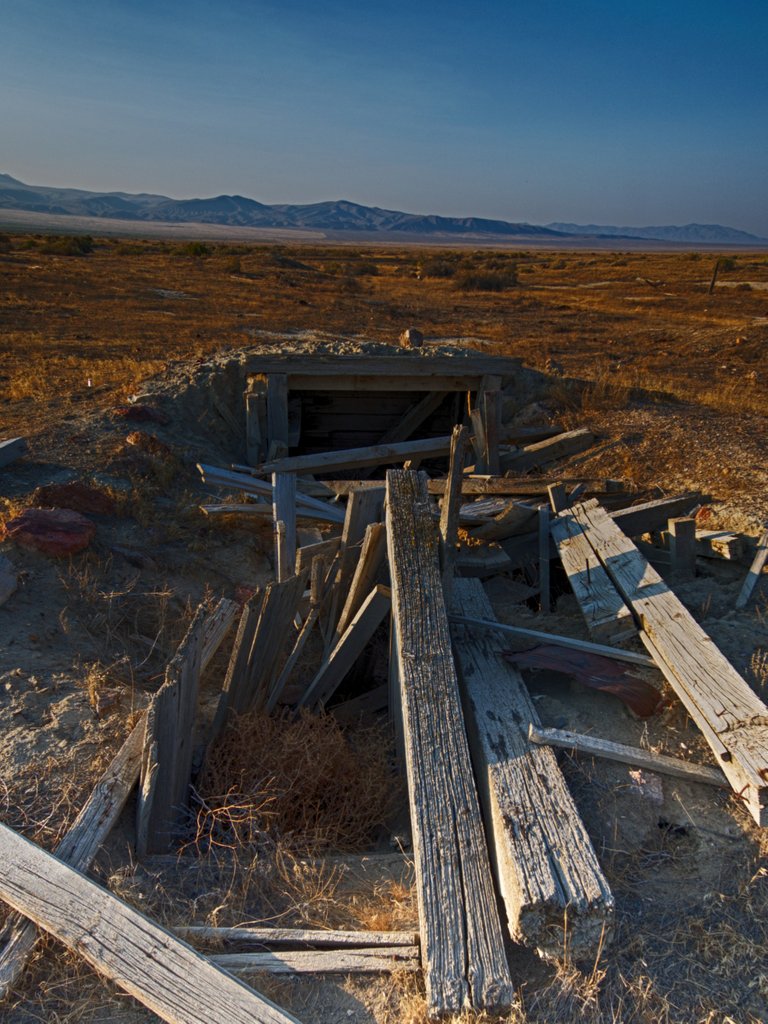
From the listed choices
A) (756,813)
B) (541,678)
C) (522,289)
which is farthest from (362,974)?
(522,289)

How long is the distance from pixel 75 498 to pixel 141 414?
2.23m

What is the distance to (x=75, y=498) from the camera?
19.6ft

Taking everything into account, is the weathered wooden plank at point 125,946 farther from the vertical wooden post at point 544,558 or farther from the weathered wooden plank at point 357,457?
the weathered wooden plank at point 357,457

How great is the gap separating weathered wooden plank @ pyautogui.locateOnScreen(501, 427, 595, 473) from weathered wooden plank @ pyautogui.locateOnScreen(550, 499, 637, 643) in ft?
9.11

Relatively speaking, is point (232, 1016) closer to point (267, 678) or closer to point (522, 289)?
point (267, 678)

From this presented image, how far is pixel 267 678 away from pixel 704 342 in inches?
547

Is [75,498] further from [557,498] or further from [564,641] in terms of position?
[564,641]

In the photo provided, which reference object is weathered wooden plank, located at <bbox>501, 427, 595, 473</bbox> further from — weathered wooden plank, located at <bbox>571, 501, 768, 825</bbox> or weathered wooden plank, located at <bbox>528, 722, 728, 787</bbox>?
weathered wooden plank, located at <bbox>528, 722, 728, 787</bbox>

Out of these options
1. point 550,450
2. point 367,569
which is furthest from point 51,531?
point 550,450

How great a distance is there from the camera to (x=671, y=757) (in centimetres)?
334

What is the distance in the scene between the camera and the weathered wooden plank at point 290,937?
2635 mm

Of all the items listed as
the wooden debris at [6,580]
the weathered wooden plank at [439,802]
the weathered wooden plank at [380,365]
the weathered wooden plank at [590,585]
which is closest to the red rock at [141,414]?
the weathered wooden plank at [380,365]

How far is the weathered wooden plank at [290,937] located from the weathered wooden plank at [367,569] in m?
2.12

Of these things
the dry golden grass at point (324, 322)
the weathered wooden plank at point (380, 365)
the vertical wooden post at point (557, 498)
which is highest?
the weathered wooden plank at point (380, 365)
